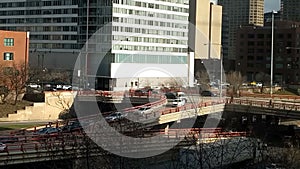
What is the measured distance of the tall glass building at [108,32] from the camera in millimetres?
82688

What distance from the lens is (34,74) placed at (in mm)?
62062

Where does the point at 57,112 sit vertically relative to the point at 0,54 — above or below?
below

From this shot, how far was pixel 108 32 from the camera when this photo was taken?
82.5 m

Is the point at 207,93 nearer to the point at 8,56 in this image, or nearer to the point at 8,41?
the point at 8,56

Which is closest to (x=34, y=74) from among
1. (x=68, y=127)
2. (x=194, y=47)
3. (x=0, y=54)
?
(x=0, y=54)

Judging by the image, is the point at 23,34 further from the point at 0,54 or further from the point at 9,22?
the point at 9,22

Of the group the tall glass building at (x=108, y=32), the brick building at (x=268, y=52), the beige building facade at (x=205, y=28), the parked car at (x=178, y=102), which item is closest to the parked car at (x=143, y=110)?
the parked car at (x=178, y=102)

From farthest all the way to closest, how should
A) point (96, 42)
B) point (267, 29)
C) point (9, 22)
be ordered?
point (267, 29)
point (9, 22)
point (96, 42)

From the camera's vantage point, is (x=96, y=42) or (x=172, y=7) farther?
(x=172, y=7)

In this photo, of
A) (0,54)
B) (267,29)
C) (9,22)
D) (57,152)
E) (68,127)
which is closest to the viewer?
(57,152)

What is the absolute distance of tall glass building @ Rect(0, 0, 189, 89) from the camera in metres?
82.7

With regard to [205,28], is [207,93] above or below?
below

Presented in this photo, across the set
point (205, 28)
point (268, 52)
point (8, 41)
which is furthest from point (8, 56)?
point (205, 28)

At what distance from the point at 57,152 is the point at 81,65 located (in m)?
60.1
